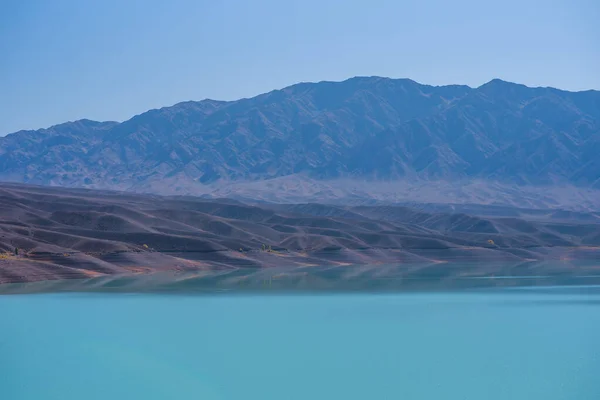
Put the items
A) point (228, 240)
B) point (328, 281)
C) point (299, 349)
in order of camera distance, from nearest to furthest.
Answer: point (299, 349), point (328, 281), point (228, 240)

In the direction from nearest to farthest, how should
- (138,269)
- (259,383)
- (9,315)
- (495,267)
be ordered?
1. (259,383)
2. (9,315)
3. (138,269)
4. (495,267)

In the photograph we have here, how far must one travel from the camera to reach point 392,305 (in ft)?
192

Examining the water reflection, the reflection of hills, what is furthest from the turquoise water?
the reflection of hills

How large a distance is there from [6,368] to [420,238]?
313 ft

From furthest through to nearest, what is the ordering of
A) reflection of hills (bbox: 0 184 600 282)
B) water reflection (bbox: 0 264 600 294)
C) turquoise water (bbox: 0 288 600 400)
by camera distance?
reflection of hills (bbox: 0 184 600 282) < water reflection (bbox: 0 264 600 294) < turquoise water (bbox: 0 288 600 400)

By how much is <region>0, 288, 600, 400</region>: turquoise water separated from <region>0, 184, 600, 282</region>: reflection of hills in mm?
30010

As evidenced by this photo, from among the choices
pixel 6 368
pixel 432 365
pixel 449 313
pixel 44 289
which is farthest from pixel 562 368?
pixel 44 289

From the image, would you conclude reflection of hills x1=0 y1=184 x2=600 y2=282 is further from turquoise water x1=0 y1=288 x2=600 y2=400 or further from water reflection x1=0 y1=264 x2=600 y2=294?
turquoise water x1=0 y1=288 x2=600 y2=400

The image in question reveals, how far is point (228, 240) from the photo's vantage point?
371ft

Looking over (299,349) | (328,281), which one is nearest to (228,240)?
(328,281)

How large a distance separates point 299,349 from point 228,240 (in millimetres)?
73725

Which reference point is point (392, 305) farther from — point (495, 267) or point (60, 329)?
point (495, 267)

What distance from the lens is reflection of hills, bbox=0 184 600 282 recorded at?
8900cm

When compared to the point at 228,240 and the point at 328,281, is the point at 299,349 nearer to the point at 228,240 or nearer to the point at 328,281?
the point at 328,281
